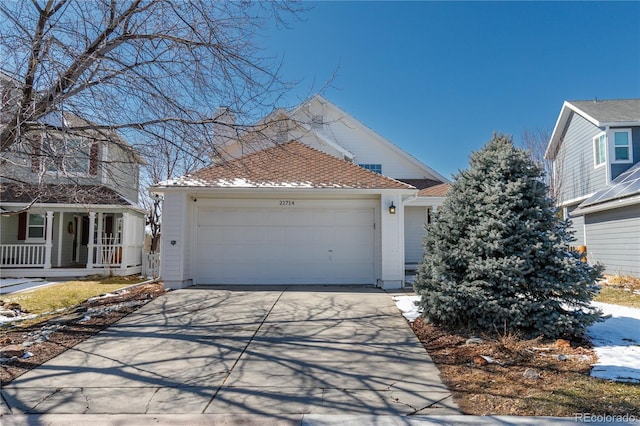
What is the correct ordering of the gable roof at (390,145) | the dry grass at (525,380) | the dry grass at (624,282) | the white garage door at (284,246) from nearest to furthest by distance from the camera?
the dry grass at (525,380)
the white garage door at (284,246)
the dry grass at (624,282)
the gable roof at (390,145)

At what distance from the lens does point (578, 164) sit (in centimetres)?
1738

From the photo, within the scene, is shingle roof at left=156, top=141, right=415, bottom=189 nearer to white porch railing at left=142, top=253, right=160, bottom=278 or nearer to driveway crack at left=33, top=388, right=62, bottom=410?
white porch railing at left=142, top=253, right=160, bottom=278

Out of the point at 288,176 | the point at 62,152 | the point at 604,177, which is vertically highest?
the point at 604,177

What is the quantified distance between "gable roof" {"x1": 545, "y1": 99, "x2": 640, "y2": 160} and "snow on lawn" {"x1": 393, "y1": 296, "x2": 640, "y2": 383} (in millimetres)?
10034

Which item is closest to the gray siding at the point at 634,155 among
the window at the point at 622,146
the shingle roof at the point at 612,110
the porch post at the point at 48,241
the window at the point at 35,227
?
the window at the point at 622,146

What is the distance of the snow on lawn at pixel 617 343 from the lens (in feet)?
13.8

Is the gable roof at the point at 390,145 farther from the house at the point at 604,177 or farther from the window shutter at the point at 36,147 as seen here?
the window shutter at the point at 36,147

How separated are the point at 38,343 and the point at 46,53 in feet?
13.7

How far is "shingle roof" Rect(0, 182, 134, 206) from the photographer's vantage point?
770cm

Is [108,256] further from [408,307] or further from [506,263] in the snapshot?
[506,263]

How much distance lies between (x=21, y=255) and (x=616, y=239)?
21.9 m

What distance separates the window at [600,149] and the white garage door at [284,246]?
37.0ft

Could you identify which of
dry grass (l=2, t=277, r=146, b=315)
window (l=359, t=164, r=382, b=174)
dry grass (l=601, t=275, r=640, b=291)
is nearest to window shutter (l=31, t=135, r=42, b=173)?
dry grass (l=2, t=277, r=146, b=315)

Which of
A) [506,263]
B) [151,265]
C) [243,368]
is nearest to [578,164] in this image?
[506,263]
